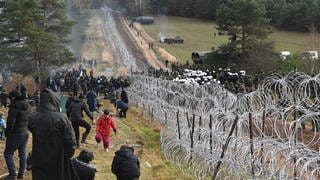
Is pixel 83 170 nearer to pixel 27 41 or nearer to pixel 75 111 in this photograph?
pixel 75 111

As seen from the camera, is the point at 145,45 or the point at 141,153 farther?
the point at 145,45

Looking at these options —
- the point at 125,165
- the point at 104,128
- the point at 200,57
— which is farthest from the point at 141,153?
the point at 200,57

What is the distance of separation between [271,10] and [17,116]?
67507 mm

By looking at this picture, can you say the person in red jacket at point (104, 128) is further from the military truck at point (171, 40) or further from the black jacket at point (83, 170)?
the military truck at point (171, 40)

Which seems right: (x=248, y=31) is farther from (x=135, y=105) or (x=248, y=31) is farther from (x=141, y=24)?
(x=141, y=24)

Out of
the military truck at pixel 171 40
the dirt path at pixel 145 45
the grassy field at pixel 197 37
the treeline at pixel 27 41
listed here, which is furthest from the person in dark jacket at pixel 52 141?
the military truck at pixel 171 40

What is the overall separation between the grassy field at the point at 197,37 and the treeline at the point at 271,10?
4.04ft

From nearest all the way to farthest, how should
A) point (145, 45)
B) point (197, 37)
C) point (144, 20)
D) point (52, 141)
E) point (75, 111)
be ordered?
point (52, 141), point (75, 111), point (145, 45), point (197, 37), point (144, 20)

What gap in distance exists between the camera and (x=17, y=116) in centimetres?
904

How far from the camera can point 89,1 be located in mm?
99750

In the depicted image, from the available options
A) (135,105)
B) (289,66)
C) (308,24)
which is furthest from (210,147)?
(308,24)

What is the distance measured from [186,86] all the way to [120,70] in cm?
3228

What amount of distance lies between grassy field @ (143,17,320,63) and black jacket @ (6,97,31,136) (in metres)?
50.9

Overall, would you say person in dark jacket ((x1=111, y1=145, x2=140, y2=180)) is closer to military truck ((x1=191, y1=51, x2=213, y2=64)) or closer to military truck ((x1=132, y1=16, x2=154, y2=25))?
military truck ((x1=191, y1=51, x2=213, y2=64))
